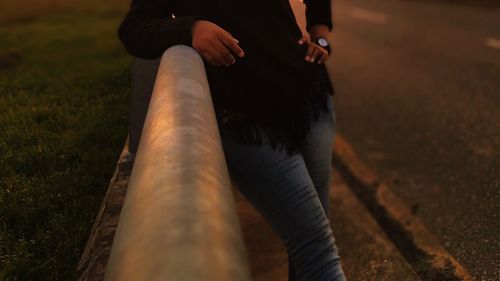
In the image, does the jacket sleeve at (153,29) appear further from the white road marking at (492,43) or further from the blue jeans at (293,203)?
the white road marking at (492,43)

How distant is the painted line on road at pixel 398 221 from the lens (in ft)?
9.45

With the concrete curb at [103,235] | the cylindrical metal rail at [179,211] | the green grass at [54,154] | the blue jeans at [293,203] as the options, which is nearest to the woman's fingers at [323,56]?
the blue jeans at [293,203]

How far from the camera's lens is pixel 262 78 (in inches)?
63.1

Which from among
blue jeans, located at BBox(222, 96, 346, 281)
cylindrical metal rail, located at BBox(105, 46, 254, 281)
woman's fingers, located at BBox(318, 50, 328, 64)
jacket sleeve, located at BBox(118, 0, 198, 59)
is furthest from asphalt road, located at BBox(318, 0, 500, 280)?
cylindrical metal rail, located at BBox(105, 46, 254, 281)

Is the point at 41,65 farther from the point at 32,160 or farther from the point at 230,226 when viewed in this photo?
the point at 230,226

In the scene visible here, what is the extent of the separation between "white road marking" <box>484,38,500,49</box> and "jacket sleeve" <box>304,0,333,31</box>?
6801mm

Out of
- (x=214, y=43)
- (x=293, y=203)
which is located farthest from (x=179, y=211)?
(x=293, y=203)

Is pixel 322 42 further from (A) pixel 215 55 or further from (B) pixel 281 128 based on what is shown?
(A) pixel 215 55

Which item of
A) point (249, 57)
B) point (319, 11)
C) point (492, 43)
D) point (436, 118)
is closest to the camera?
point (249, 57)

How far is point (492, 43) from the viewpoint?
27.1 ft

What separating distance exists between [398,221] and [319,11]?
181 cm

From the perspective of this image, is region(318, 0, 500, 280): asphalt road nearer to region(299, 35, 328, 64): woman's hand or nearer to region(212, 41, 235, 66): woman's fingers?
region(299, 35, 328, 64): woman's hand

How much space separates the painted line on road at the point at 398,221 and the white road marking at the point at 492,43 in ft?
15.0

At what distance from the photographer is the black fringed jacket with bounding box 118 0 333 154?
5.15 feet
